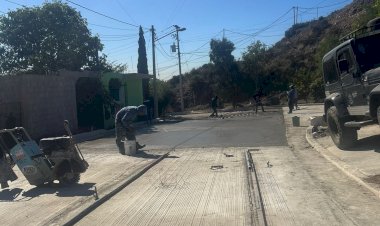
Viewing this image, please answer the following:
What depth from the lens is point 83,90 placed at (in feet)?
92.3

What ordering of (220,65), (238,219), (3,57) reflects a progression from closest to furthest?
(238,219), (3,57), (220,65)

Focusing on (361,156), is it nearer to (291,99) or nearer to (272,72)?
(291,99)

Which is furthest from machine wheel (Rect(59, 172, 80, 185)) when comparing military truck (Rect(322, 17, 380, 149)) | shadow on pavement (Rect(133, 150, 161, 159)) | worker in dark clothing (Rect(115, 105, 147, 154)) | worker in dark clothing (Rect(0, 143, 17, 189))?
military truck (Rect(322, 17, 380, 149))

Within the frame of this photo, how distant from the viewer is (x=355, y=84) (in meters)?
11.7

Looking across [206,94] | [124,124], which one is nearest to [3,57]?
[124,124]

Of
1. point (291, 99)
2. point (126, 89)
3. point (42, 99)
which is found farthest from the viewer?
point (126, 89)

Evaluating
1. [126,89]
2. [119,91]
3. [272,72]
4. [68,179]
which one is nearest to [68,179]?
[68,179]

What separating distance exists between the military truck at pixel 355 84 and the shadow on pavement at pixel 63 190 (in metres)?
6.17

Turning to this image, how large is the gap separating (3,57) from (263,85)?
30320mm

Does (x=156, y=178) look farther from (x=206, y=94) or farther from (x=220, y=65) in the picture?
Result: (x=206, y=94)

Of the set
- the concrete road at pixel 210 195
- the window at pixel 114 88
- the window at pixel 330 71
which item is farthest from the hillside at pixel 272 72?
the concrete road at pixel 210 195

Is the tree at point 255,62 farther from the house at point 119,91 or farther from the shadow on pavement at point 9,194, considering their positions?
the shadow on pavement at point 9,194

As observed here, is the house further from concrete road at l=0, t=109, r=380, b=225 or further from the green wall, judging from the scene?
concrete road at l=0, t=109, r=380, b=225

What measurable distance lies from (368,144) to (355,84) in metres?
1.77
